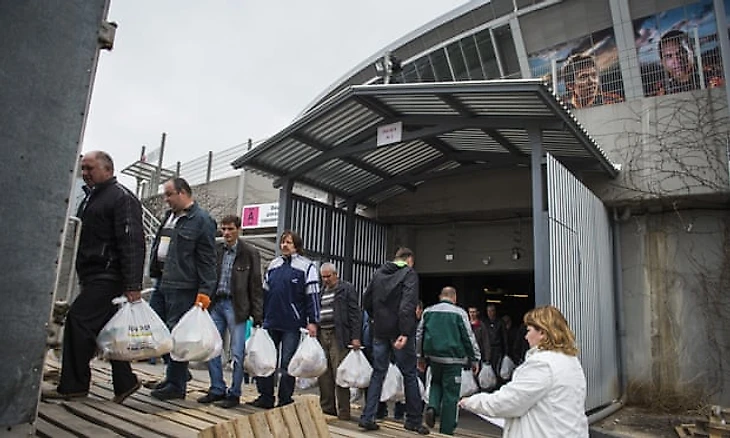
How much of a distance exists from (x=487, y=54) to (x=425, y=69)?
93.9 inches

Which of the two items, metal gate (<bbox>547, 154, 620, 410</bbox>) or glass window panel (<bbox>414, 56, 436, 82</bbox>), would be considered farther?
glass window panel (<bbox>414, 56, 436, 82</bbox>)

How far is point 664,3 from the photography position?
1606 cm

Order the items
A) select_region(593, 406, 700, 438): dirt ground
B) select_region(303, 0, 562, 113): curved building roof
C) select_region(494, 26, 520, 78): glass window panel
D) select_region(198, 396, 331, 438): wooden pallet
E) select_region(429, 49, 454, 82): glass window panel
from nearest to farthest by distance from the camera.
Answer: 1. select_region(198, 396, 331, 438): wooden pallet
2. select_region(593, 406, 700, 438): dirt ground
3. select_region(303, 0, 562, 113): curved building roof
4. select_region(494, 26, 520, 78): glass window panel
5. select_region(429, 49, 454, 82): glass window panel

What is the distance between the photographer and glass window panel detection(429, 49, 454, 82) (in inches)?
787

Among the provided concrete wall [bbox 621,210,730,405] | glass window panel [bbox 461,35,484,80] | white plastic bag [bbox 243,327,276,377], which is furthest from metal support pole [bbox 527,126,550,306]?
glass window panel [bbox 461,35,484,80]

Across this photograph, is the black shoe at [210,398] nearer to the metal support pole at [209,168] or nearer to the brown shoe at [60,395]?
the brown shoe at [60,395]

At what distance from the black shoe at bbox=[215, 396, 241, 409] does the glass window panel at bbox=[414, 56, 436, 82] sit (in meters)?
17.7

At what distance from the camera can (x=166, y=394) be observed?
173 inches

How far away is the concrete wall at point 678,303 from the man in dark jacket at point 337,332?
549cm

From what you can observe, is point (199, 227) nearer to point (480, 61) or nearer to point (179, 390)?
point (179, 390)

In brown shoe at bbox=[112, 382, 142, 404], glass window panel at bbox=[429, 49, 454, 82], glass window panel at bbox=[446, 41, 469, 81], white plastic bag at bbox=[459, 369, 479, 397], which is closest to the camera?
brown shoe at bbox=[112, 382, 142, 404]

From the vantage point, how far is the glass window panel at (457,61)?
19.6 meters

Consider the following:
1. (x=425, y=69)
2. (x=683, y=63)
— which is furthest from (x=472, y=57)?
(x=683, y=63)

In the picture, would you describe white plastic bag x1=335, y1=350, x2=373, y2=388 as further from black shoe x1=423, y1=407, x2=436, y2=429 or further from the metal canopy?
the metal canopy
